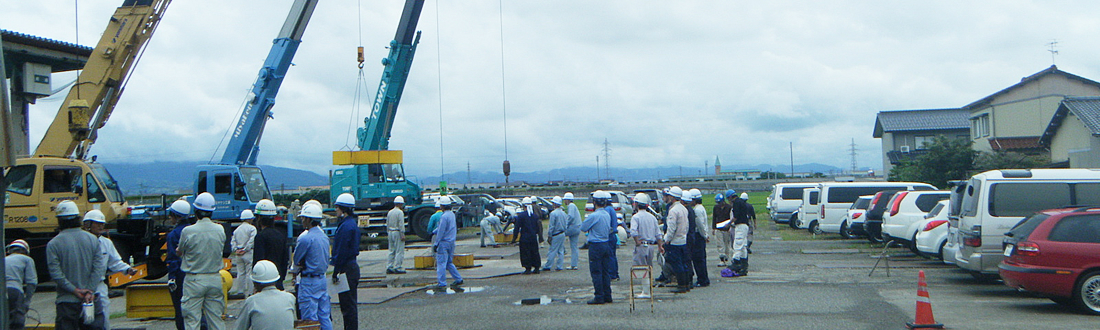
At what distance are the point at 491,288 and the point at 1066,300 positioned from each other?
8103mm

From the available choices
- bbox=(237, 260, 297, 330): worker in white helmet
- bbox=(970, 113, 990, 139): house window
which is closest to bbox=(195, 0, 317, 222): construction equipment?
bbox=(237, 260, 297, 330): worker in white helmet

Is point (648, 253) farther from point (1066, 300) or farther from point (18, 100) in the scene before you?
point (18, 100)

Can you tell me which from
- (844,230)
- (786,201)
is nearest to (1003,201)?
(844,230)

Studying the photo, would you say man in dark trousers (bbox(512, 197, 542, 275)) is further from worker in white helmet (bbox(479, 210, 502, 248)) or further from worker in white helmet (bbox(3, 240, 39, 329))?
worker in white helmet (bbox(3, 240, 39, 329))

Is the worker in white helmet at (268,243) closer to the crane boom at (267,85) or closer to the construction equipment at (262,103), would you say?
the construction equipment at (262,103)

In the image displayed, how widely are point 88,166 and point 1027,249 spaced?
15.3 meters

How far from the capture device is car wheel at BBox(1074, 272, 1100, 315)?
9.53 m

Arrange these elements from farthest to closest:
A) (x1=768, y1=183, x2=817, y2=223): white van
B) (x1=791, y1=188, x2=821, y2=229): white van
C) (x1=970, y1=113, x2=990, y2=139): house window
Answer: (x1=970, y1=113, x2=990, y2=139): house window, (x1=768, y1=183, x2=817, y2=223): white van, (x1=791, y1=188, x2=821, y2=229): white van

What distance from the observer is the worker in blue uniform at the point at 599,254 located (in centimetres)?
1117

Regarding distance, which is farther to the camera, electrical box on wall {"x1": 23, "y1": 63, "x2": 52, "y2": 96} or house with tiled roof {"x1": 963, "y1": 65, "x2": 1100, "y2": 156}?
house with tiled roof {"x1": 963, "y1": 65, "x2": 1100, "y2": 156}

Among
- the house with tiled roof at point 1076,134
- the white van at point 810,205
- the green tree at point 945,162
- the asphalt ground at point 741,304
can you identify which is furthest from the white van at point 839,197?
the green tree at point 945,162

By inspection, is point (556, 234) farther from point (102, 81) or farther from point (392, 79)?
point (392, 79)

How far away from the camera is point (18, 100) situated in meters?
22.2

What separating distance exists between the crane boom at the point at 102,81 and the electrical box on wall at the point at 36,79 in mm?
5184
